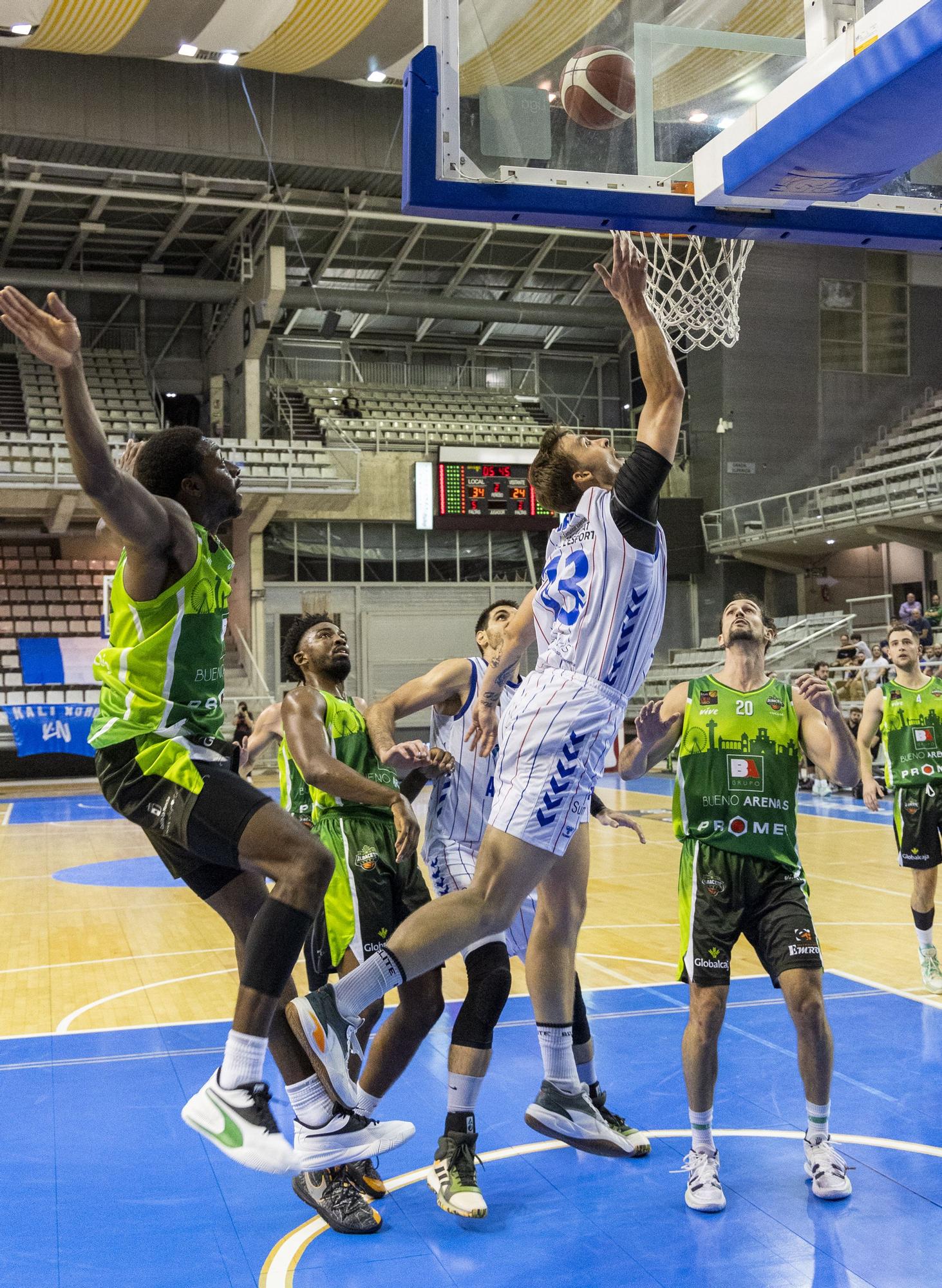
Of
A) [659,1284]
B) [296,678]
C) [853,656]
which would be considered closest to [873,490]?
[853,656]

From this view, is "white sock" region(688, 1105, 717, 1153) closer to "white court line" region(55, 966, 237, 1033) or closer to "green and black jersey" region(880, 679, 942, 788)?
"white court line" region(55, 966, 237, 1033)

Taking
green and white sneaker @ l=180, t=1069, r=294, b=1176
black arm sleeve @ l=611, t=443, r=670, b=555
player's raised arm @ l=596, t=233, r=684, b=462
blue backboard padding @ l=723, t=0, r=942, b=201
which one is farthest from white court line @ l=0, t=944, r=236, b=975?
blue backboard padding @ l=723, t=0, r=942, b=201

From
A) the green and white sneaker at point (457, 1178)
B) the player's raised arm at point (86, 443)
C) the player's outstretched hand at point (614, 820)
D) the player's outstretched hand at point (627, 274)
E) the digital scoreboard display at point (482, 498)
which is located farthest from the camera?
the digital scoreboard display at point (482, 498)

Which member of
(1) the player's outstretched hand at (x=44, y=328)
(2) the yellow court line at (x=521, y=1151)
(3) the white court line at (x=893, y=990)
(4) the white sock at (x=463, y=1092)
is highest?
(1) the player's outstretched hand at (x=44, y=328)

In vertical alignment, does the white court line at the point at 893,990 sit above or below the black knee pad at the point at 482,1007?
below

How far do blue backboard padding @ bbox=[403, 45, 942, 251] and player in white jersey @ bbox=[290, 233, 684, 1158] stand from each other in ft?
2.28

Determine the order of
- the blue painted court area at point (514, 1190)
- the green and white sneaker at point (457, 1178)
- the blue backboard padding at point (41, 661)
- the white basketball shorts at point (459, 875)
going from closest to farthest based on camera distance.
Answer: the blue painted court area at point (514, 1190)
the green and white sneaker at point (457, 1178)
the white basketball shorts at point (459, 875)
the blue backboard padding at point (41, 661)

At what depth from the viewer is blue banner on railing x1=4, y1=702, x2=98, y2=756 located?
2111cm

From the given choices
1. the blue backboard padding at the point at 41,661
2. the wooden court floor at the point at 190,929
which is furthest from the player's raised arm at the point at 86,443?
the blue backboard padding at the point at 41,661

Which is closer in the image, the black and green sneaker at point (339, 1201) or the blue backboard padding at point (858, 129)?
the blue backboard padding at point (858, 129)

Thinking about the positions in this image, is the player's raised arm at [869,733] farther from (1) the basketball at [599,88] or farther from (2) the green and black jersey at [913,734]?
(1) the basketball at [599,88]

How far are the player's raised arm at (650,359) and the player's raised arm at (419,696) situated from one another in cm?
142

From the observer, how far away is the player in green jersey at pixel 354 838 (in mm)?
4031

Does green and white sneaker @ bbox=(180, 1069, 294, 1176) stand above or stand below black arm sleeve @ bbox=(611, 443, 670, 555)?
below
